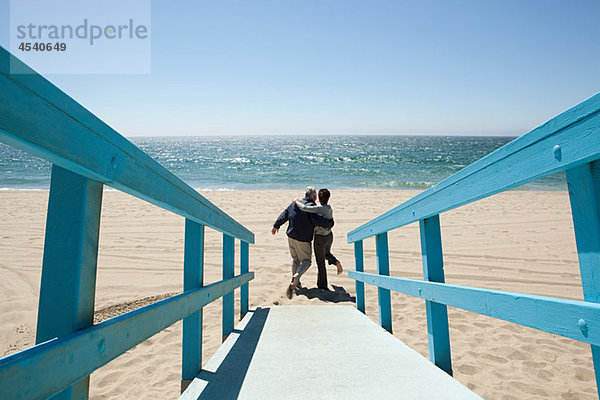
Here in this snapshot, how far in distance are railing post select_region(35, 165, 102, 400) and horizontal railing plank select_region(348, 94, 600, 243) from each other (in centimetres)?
126

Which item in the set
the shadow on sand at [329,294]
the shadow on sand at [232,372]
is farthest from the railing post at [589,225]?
the shadow on sand at [329,294]

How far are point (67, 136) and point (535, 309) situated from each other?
4.57ft

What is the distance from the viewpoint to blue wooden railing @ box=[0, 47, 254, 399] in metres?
0.65

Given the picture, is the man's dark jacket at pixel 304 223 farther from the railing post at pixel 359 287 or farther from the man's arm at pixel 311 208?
the railing post at pixel 359 287

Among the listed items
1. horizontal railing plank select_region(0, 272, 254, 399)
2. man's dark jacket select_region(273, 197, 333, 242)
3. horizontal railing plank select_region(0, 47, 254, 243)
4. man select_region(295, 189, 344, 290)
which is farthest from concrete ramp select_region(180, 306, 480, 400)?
man's dark jacket select_region(273, 197, 333, 242)

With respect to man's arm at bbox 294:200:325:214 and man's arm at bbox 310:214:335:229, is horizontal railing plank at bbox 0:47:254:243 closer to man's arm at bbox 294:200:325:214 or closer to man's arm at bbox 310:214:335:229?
man's arm at bbox 294:200:325:214

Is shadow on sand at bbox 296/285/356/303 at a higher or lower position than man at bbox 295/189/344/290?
lower

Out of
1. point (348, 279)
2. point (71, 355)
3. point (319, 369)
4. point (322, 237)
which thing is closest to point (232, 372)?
point (319, 369)

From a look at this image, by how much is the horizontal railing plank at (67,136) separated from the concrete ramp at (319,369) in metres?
1.03

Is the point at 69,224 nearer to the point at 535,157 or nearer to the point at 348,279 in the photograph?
the point at 535,157

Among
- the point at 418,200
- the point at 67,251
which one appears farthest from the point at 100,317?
the point at 418,200

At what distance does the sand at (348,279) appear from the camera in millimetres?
2494

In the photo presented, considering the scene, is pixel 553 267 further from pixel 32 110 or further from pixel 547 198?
pixel 547 198

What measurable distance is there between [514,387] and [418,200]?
1.60m
